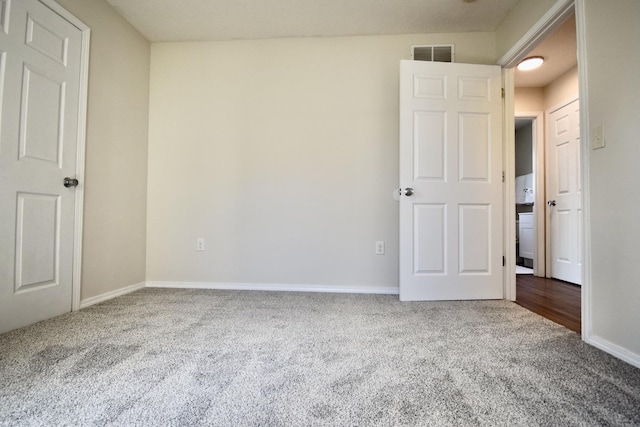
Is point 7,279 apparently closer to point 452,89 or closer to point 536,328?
point 536,328

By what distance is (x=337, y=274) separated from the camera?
104 inches

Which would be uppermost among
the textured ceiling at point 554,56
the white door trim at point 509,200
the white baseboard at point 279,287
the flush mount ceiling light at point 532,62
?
the textured ceiling at point 554,56

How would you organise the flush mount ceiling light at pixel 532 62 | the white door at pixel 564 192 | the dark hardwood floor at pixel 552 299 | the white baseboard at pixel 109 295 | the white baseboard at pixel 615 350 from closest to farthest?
1. the white baseboard at pixel 615 350
2. the dark hardwood floor at pixel 552 299
3. the white baseboard at pixel 109 295
4. the flush mount ceiling light at pixel 532 62
5. the white door at pixel 564 192

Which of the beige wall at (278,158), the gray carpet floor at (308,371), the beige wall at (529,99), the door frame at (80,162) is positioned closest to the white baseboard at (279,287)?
the beige wall at (278,158)

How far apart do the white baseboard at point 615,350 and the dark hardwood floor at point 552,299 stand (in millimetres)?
224

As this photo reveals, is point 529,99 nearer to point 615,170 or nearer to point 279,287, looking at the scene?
point 615,170

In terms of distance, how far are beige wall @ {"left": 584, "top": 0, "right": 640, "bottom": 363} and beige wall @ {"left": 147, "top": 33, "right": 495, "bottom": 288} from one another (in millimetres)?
1248

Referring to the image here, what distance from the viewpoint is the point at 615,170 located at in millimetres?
1403

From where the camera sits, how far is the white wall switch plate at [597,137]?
1467 millimetres

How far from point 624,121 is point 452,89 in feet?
4.10

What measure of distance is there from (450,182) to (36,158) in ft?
9.67

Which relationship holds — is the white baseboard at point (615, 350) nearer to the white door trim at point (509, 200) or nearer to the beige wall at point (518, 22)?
the white door trim at point (509, 200)

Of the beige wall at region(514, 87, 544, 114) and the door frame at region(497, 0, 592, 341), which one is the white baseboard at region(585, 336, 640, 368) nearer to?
the door frame at region(497, 0, 592, 341)

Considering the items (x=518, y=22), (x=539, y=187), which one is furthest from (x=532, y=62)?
(x=539, y=187)
